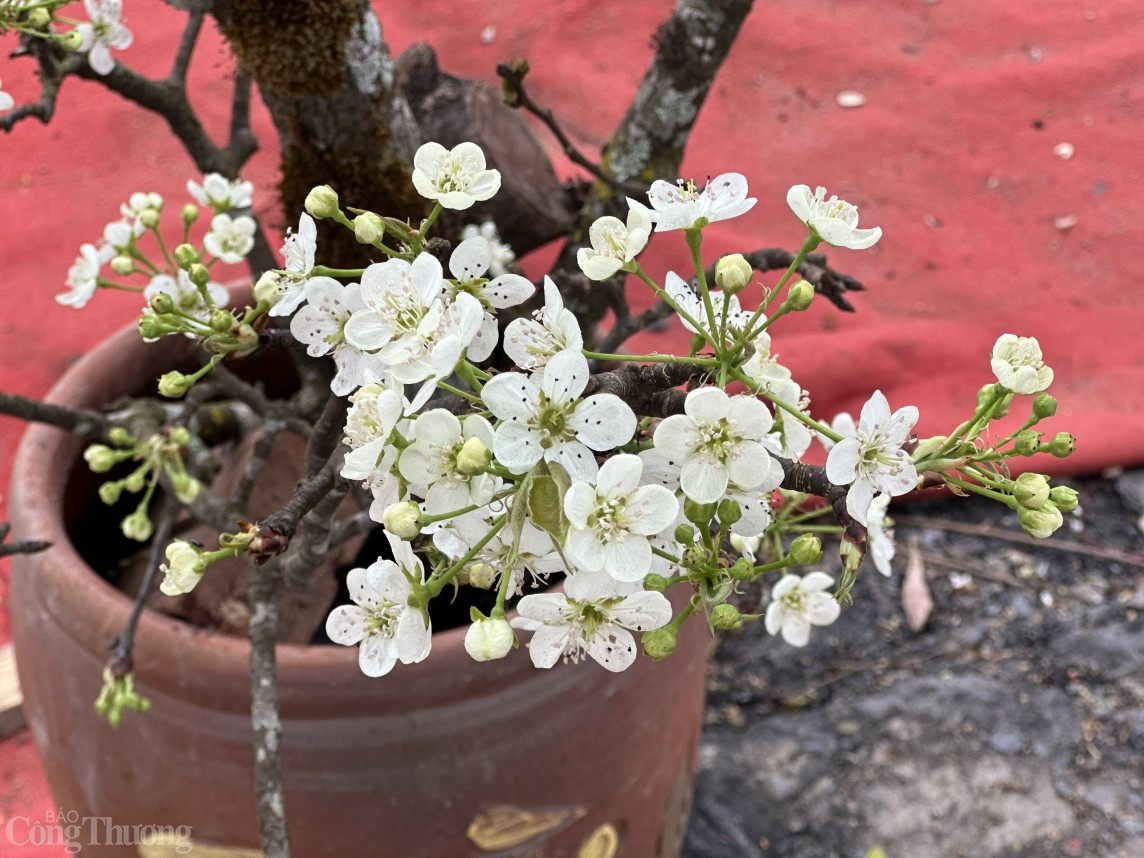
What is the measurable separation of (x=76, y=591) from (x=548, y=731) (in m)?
0.40

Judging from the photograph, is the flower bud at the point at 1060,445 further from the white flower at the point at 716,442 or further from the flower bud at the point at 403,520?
the flower bud at the point at 403,520

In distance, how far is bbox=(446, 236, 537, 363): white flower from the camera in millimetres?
477

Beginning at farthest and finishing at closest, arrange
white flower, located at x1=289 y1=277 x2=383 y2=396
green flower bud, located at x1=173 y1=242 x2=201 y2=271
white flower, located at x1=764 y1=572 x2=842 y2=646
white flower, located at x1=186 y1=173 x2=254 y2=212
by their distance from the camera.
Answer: white flower, located at x1=186 y1=173 x2=254 y2=212, white flower, located at x1=764 y1=572 x2=842 y2=646, green flower bud, located at x1=173 y1=242 x2=201 y2=271, white flower, located at x1=289 y1=277 x2=383 y2=396

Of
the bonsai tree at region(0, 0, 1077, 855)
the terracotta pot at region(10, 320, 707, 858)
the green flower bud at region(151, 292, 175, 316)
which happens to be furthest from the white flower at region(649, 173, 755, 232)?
the terracotta pot at region(10, 320, 707, 858)

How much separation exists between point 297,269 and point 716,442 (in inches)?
9.8

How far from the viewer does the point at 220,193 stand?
33.9 inches

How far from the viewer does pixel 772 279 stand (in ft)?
5.47

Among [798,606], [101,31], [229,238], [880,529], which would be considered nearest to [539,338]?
[880,529]

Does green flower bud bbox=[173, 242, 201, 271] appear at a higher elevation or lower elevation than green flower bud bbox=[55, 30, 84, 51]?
lower

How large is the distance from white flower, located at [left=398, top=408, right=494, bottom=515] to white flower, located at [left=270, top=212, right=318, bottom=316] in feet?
0.42

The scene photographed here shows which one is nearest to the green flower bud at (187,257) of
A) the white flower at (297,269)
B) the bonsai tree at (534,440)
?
the bonsai tree at (534,440)

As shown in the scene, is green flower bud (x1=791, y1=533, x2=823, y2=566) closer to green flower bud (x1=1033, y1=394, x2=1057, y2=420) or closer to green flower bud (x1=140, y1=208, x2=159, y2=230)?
green flower bud (x1=1033, y1=394, x2=1057, y2=420)

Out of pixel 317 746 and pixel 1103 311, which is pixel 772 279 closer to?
A: pixel 1103 311

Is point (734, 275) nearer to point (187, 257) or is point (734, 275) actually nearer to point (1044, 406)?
point (1044, 406)
